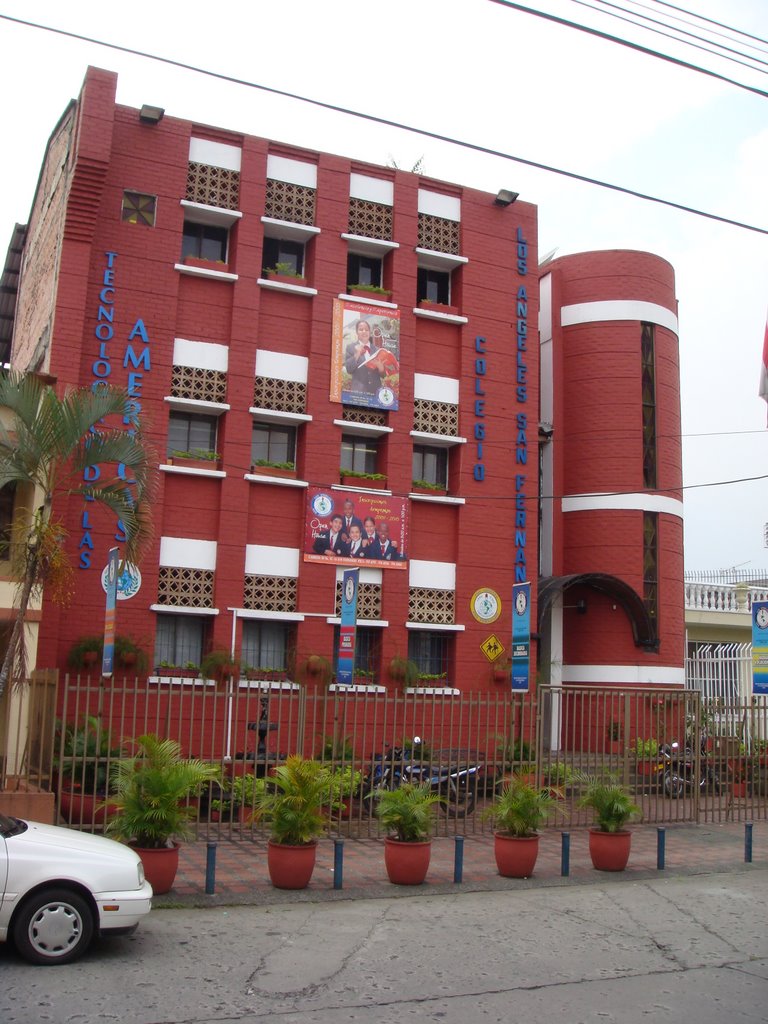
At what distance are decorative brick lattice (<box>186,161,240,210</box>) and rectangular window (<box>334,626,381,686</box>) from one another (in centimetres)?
979

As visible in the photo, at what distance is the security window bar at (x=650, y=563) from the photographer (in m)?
25.7

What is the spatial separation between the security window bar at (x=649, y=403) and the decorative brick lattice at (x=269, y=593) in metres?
9.95

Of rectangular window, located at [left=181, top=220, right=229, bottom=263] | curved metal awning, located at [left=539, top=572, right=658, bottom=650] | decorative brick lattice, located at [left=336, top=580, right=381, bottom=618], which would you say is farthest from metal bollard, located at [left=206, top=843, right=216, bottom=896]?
rectangular window, located at [left=181, top=220, right=229, bottom=263]

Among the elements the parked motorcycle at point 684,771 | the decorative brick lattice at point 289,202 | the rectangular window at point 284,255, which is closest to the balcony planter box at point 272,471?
the rectangular window at point 284,255

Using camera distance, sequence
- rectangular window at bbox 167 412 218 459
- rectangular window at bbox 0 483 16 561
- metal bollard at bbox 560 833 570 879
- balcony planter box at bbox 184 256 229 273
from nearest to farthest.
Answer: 1. metal bollard at bbox 560 833 570 879
2. rectangular window at bbox 0 483 16 561
3. rectangular window at bbox 167 412 218 459
4. balcony planter box at bbox 184 256 229 273

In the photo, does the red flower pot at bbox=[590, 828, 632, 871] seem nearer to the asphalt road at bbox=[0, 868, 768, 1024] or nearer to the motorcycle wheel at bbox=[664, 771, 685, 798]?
the asphalt road at bbox=[0, 868, 768, 1024]

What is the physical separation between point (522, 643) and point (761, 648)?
15.2 ft

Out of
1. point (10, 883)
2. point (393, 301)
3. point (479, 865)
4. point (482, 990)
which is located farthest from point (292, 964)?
point (393, 301)

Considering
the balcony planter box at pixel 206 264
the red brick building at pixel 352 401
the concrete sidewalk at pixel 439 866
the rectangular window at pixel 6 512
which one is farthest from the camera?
the balcony planter box at pixel 206 264

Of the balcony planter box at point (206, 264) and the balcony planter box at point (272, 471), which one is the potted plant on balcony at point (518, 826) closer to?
the balcony planter box at point (272, 471)

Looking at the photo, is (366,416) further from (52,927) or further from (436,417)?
(52,927)

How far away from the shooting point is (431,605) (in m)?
23.4

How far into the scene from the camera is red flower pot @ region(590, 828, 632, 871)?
44.0 feet

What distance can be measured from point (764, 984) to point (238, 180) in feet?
64.0
